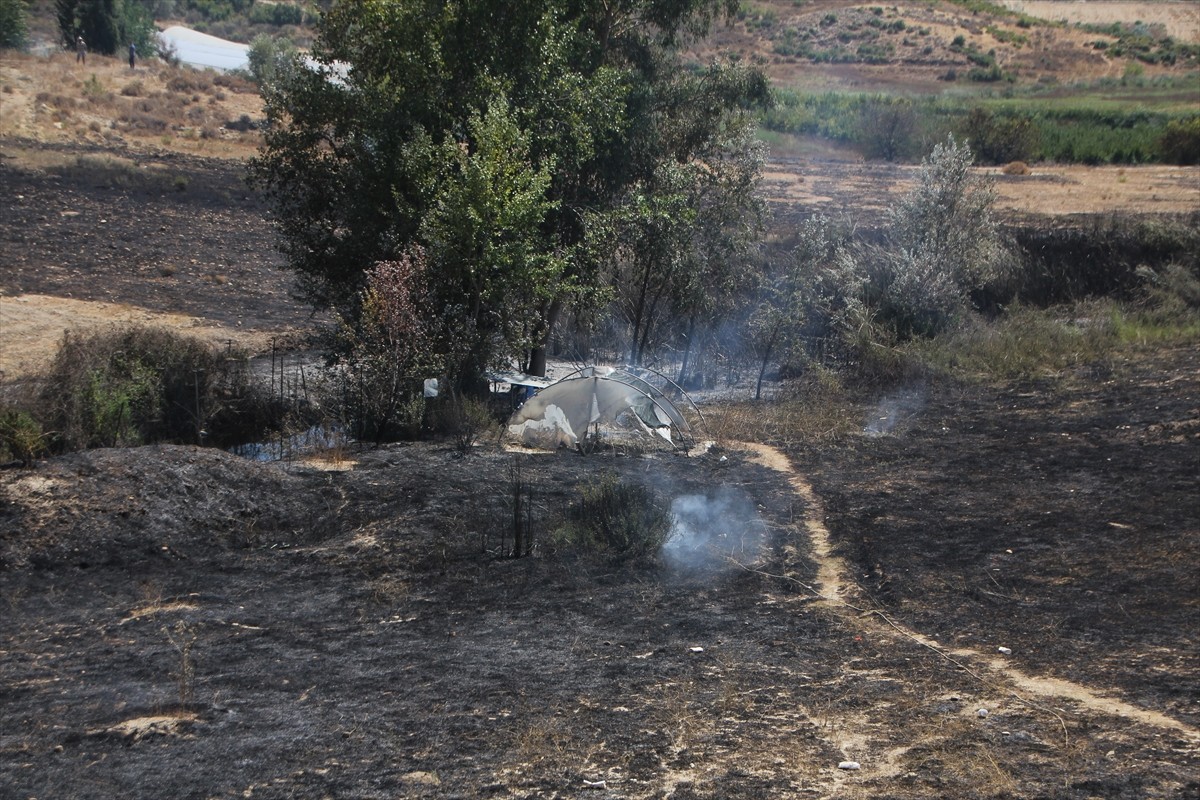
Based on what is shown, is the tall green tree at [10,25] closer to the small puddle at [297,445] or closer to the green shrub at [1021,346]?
the small puddle at [297,445]

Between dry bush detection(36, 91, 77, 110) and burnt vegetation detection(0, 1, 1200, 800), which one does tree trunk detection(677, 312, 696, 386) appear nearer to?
burnt vegetation detection(0, 1, 1200, 800)

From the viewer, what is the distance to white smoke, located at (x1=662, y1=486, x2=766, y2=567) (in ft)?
36.4

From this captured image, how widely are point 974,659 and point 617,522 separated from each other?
382 cm

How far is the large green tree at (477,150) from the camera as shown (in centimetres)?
1641

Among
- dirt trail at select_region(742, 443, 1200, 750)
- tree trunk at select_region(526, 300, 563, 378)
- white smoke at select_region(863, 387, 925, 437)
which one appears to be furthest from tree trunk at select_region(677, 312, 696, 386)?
dirt trail at select_region(742, 443, 1200, 750)

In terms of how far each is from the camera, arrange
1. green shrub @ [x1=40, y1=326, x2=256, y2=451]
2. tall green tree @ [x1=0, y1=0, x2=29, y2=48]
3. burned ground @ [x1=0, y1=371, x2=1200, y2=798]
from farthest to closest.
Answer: tall green tree @ [x1=0, y1=0, x2=29, y2=48]
green shrub @ [x1=40, y1=326, x2=256, y2=451]
burned ground @ [x1=0, y1=371, x2=1200, y2=798]

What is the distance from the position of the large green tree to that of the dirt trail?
6.26 meters

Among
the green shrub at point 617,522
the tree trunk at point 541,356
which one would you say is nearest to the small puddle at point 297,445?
the green shrub at point 617,522

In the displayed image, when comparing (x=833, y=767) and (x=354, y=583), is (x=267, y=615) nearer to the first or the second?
(x=354, y=583)

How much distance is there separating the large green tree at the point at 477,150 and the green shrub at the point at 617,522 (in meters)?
4.99

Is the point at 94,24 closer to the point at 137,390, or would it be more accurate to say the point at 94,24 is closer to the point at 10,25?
the point at 10,25

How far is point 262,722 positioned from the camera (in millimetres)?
7590

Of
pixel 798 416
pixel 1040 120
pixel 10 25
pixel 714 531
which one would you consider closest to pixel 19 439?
pixel 714 531

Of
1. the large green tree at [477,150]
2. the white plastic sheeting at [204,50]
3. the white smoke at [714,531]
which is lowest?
the white smoke at [714,531]
